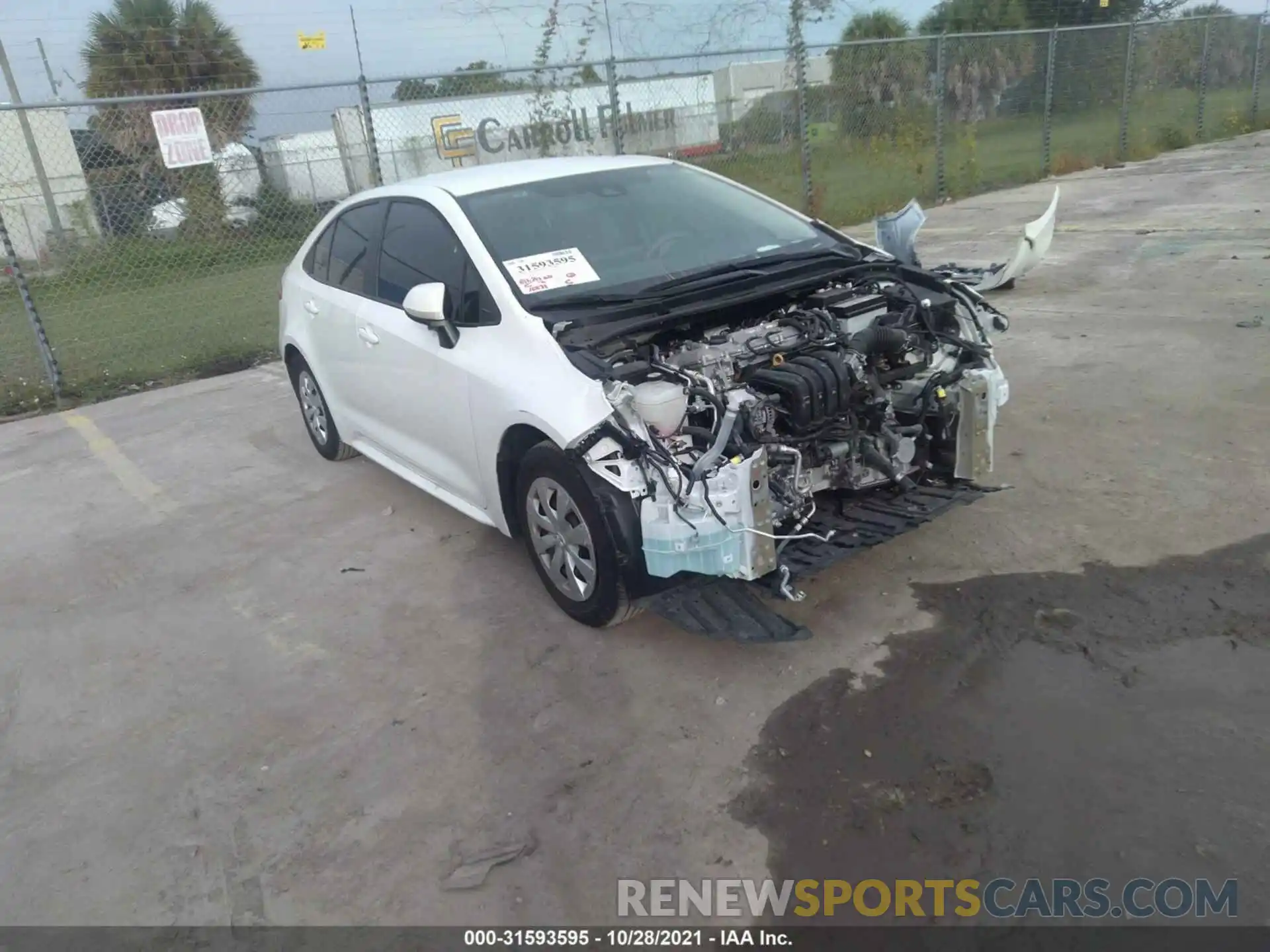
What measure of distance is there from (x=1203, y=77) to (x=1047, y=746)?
22.3m

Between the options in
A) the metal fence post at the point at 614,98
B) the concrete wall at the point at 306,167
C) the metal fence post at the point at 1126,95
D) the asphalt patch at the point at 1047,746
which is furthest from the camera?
the metal fence post at the point at 1126,95

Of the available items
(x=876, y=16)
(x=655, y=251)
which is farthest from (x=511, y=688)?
(x=876, y=16)

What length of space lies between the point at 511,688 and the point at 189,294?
992 cm

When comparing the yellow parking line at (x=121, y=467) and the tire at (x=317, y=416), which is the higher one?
the tire at (x=317, y=416)

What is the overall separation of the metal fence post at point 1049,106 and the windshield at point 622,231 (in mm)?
14072

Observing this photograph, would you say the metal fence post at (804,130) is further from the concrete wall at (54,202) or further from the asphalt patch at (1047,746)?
the asphalt patch at (1047,746)

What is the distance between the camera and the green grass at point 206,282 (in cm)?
960

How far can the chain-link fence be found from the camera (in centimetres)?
983

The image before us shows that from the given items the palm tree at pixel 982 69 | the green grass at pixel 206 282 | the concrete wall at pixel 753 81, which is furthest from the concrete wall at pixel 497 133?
the palm tree at pixel 982 69

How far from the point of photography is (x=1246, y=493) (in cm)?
454

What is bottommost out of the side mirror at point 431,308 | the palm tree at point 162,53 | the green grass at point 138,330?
the green grass at point 138,330

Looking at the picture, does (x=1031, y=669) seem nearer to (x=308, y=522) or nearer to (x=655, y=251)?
(x=655, y=251)

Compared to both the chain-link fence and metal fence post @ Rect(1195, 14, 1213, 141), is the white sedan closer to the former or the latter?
the chain-link fence

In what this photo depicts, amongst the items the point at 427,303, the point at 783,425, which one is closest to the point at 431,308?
the point at 427,303
